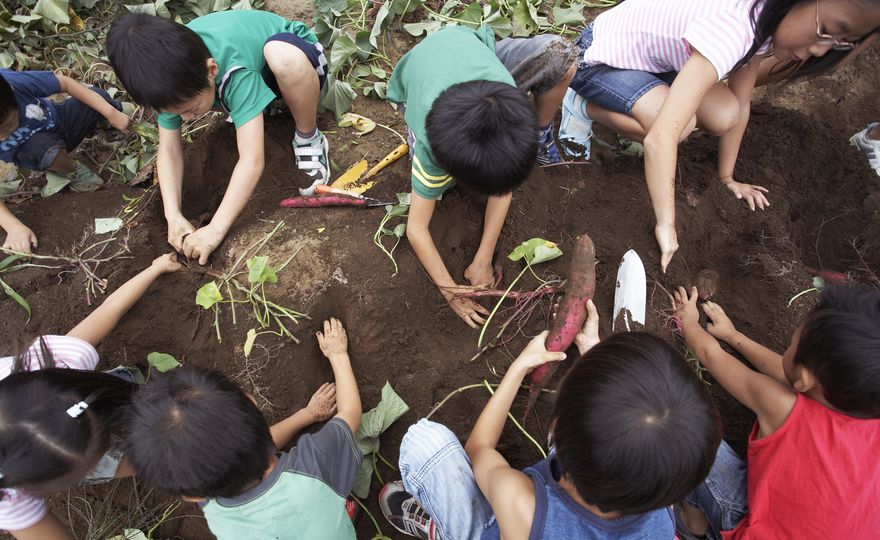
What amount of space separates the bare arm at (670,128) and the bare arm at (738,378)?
30cm

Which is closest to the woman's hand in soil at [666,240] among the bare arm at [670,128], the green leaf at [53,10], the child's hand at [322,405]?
the bare arm at [670,128]

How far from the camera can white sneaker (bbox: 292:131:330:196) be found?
2527mm

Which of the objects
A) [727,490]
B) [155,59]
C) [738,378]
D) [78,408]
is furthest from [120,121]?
[727,490]

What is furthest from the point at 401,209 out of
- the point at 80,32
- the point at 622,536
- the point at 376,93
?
the point at 80,32

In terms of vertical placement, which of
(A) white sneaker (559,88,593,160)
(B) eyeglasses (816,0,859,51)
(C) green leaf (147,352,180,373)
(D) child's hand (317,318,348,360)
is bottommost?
(C) green leaf (147,352,180,373)

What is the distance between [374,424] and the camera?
75.2 inches

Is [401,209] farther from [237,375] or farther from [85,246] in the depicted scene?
[85,246]

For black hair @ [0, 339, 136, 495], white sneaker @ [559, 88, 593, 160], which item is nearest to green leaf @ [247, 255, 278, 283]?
black hair @ [0, 339, 136, 495]

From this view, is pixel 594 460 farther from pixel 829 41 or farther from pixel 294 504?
pixel 829 41

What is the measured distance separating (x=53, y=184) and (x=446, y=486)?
2.52 m

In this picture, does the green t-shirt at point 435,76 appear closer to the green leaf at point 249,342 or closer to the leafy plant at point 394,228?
the leafy plant at point 394,228

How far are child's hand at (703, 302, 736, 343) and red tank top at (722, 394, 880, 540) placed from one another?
0.53m

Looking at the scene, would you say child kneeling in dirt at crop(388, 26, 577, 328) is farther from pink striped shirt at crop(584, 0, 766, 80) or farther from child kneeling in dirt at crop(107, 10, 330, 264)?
child kneeling in dirt at crop(107, 10, 330, 264)

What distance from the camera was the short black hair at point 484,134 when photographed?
1.53 metres
